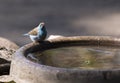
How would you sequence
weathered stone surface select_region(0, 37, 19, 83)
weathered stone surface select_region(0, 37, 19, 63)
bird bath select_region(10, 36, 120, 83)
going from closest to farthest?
bird bath select_region(10, 36, 120, 83), weathered stone surface select_region(0, 37, 19, 83), weathered stone surface select_region(0, 37, 19, 63)

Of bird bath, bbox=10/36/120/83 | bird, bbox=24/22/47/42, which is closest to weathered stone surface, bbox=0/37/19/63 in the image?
bird, bbox=24/22/47/42

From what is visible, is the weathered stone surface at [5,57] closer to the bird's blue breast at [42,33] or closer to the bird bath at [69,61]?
the bird's blue breast at [42,33]

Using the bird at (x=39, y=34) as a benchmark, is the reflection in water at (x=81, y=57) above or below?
below

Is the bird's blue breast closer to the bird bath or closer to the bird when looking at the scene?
the bird

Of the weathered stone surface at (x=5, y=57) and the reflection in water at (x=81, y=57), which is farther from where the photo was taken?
the weathered stone surface at (x=5, y=57)

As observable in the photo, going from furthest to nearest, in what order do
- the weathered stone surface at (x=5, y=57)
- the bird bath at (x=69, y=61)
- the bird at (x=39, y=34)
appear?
1. the weathered stone surface at (x=5, y=57)
2. the bird at (x=39, y=34)
3. the bird bath at (x=69, y=61)

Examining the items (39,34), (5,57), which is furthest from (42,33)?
(5,57)

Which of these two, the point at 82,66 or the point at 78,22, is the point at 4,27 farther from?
the point at 82,66

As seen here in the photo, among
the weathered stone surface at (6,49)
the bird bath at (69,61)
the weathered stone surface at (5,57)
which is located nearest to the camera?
Answer: the bird bath at (69,61)

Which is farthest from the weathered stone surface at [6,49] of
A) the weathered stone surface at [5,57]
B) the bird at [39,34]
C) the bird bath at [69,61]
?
the bird bath at [69,61]
